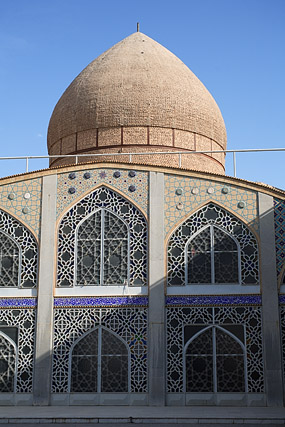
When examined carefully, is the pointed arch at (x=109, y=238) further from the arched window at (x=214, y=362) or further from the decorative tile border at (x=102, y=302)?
the arched window at (x=214, y=362)

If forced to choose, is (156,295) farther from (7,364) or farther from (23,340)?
(7,364)

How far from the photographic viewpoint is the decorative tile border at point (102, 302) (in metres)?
12.7

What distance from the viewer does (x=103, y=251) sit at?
12.9 meters

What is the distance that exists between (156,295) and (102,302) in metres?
1.10

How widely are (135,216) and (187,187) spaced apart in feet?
4.09

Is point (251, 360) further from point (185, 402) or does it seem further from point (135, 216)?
point (135, 216)

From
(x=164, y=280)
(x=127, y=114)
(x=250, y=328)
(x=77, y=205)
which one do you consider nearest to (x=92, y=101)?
(x=127, y=114)

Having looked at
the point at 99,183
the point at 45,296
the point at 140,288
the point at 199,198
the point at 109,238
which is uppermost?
the point at 99,183

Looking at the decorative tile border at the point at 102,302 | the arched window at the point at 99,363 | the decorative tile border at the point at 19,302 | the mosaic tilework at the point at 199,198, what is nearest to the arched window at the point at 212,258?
the mosaic tilework at the point at 199,198

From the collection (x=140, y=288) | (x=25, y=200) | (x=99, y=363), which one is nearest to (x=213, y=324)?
(x=140, y=288)

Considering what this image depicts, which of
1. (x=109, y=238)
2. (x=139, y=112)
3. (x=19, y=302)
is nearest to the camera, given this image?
(x=19, y=302)

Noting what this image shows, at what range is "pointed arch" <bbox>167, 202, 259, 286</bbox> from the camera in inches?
497

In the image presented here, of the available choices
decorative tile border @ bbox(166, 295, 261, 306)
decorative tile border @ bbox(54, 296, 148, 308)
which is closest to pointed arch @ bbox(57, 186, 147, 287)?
decorative tile border @ bbox(54, 296, 148, 308)

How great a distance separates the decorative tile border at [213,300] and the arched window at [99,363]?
1.33 meters
